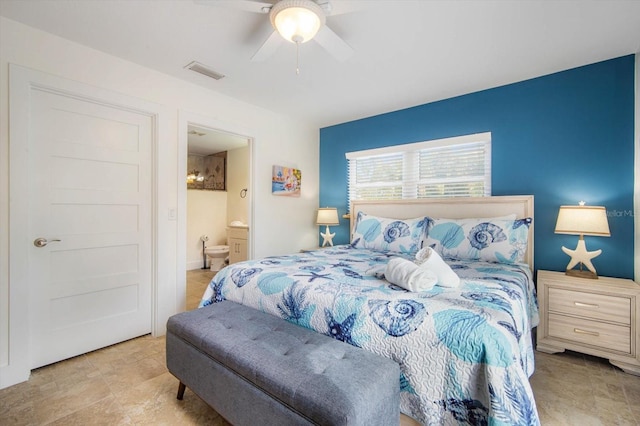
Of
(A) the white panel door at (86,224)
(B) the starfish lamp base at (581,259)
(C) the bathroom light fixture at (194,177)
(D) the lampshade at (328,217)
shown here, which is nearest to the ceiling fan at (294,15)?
(A) the white panel door at (86,224)

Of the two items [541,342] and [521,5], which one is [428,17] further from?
[541,342]

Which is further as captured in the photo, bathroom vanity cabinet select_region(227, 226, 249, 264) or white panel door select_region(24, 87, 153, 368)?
bathroom vanity cabinet select_region(227, 226, 249, 264)

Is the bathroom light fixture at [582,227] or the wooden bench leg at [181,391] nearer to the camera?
the wooden bench leg at [181,391]

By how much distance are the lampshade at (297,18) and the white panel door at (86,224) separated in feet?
5.50

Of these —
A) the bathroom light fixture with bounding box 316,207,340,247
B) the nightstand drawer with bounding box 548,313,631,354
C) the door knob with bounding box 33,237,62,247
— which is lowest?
the nightstand drawer with bounding box 548,313,631,354

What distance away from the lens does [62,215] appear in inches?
85.6

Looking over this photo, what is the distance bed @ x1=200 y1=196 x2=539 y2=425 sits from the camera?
1.05 meters

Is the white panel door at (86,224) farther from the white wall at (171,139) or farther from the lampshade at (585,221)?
the lampshade at (585,221)

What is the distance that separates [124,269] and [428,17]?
10.1 ft

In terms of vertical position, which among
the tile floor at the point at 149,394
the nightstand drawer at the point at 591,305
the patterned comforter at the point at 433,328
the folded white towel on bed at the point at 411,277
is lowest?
the tile floor at the point at 149,394

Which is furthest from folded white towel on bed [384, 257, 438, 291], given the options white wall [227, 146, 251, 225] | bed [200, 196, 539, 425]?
white wall [227, 146, 251, 225]

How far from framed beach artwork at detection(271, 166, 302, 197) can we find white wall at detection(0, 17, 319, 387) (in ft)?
0.27

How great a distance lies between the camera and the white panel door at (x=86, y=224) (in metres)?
2.06

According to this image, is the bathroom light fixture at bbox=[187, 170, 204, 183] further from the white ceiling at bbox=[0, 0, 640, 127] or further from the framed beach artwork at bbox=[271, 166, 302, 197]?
the white ceiling at bbox=[0, 0, 640, 127]
